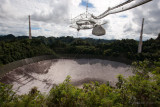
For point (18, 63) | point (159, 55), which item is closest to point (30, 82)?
point (18, 63)

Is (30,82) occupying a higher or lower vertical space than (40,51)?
lower

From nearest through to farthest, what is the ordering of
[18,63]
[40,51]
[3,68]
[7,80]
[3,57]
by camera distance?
1. [7,80]
2. [3,68]
3. [3,57]
4. [18,63]
5. [40,51]

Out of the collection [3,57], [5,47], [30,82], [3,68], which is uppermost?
[5,47]

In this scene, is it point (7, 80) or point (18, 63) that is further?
point (18, 63)

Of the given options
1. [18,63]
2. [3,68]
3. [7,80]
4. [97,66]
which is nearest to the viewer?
[7,80]

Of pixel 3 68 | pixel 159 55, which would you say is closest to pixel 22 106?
pixel 3 68

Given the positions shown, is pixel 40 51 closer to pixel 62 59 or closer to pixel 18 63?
pixel 62 59
